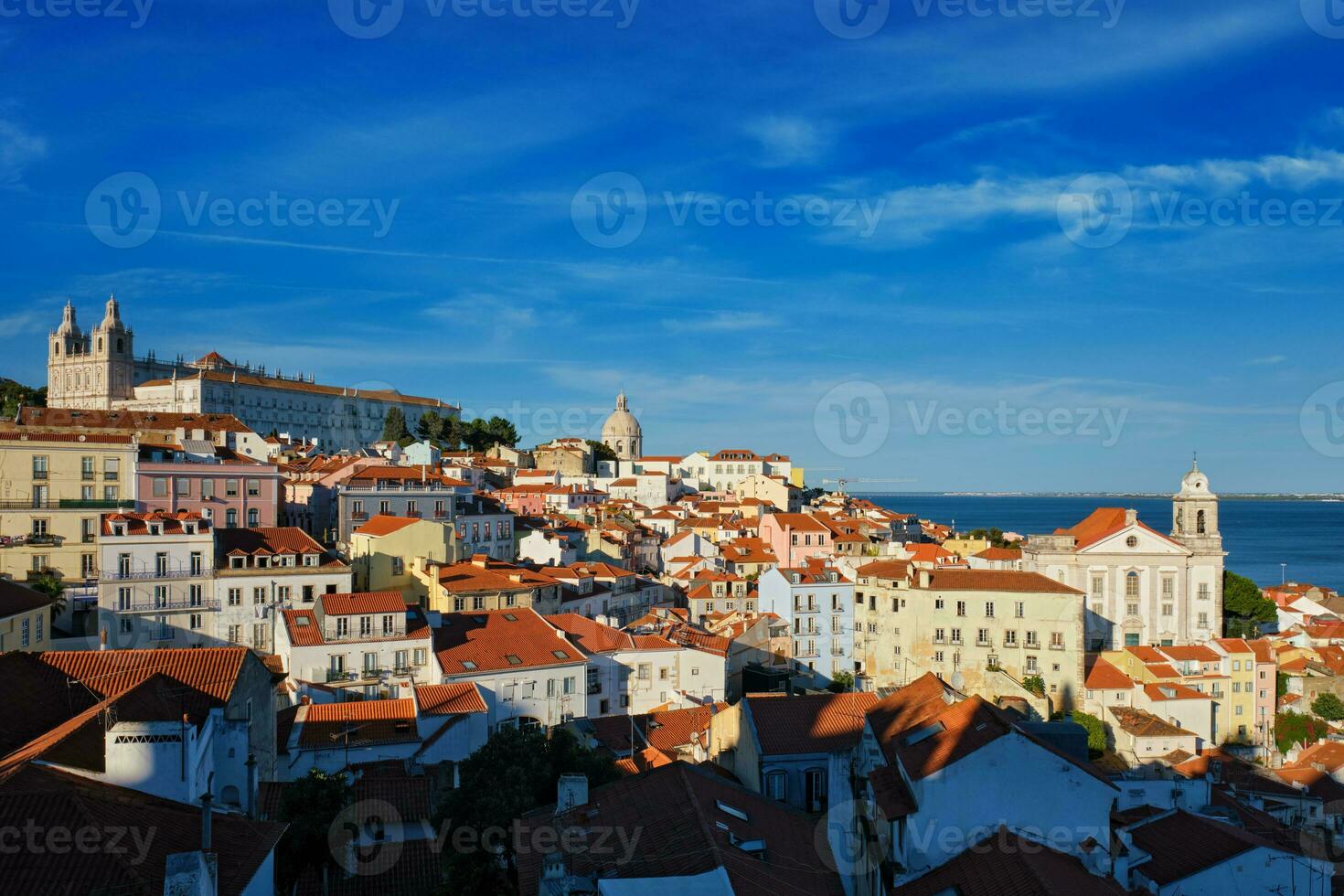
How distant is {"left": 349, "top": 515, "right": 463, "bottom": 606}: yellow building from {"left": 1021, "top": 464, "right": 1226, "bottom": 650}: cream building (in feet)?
105

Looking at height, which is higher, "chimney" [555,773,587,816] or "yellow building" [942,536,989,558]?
"chimney" [555,773,587,816]

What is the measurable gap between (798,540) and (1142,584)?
2161 cm

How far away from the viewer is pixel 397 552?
39.6 m

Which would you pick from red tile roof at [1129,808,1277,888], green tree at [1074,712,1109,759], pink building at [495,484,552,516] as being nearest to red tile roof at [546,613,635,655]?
green tree at [1074,712,1109,759]

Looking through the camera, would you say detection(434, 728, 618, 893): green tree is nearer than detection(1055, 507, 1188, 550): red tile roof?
Yes

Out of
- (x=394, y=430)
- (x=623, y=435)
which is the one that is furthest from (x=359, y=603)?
(x=623, y=435)

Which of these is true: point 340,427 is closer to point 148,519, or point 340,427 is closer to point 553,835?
point 148,519

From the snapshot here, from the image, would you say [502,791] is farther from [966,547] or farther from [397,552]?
[966,547]

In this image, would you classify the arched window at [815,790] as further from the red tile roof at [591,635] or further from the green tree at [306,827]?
the red tile roof at [591,635]

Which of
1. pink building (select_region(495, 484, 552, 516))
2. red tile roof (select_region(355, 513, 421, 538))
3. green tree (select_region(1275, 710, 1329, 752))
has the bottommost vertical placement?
green tree (select_region(1275, 710, 1329, 752))

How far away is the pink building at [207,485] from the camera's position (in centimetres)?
3794

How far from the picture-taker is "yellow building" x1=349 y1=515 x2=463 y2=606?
38.8 metres

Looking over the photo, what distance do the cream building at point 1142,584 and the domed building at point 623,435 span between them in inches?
3536

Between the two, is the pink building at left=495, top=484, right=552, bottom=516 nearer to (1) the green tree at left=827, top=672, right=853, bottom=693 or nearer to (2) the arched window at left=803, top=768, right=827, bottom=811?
(1) the green tree at left=827, top=672, right=853, bottom=693
